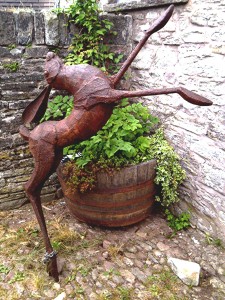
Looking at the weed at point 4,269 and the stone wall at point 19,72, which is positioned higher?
the stone wall at point 19,72

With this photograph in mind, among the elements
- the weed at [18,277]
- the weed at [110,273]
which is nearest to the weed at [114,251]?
the weed at [110,273]

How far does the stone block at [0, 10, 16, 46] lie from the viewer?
2826mm

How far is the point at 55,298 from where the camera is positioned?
7.29ft

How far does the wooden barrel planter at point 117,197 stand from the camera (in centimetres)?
273

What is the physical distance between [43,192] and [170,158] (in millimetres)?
1490

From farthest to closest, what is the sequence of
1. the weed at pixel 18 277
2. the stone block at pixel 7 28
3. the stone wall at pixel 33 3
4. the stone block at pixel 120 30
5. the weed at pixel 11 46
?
1. the stone wall at pixel 33 3
2. the stone block at pixel 120 30
3. the weed at pixel 11 46
4. the stone block at pixel 7 28
5. the weed at pixel 18 277

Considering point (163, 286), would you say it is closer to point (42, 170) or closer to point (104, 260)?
point (104, 260)

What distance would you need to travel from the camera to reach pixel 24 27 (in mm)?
2930

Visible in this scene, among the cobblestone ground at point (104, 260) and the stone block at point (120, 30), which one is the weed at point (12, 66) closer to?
the stone block at point (120, 30)

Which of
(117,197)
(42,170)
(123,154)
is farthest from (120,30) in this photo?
(42,170)

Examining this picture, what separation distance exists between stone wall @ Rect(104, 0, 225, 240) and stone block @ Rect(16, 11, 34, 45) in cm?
119

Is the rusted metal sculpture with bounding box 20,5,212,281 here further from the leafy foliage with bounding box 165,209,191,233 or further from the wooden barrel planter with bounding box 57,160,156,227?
the leafy foliage with bounding box 165,209,191,233

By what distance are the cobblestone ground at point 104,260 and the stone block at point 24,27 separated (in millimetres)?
1794

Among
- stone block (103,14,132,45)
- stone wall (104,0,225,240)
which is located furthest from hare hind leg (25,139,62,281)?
stone block (103,14,132,45)
